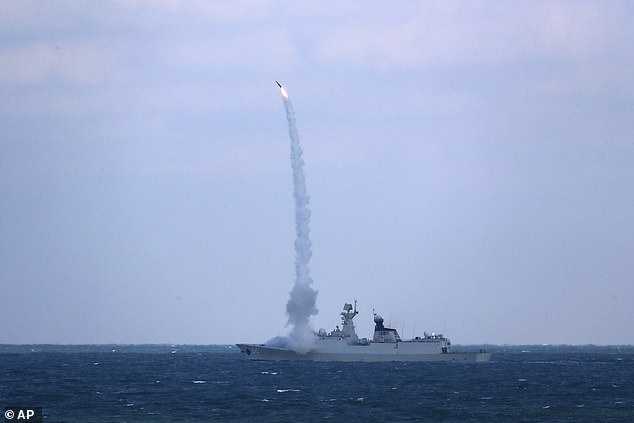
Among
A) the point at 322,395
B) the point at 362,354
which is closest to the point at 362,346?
the point at 362,354

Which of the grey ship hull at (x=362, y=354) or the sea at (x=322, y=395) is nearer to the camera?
the sea at (x=322, y=395)

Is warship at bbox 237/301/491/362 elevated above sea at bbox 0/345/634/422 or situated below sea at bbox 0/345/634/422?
above

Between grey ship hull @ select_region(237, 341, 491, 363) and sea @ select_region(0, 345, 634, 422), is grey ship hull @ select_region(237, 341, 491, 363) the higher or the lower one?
the higher one

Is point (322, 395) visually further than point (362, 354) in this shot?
No

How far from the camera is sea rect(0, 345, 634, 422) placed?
216 ft

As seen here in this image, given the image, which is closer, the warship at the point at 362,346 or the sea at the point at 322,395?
the sea at the point at 322,395

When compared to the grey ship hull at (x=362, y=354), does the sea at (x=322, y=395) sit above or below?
below

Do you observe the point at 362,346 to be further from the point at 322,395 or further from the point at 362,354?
the point at 322,395

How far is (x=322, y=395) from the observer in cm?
7962

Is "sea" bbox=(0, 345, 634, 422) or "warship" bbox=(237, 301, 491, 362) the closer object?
"sea" bbox=(0, 345, 634, 422)

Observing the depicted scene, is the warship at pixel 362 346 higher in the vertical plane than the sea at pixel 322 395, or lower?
higher

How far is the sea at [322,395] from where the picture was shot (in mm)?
65812

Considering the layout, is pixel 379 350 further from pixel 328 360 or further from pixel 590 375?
pixel 590 375

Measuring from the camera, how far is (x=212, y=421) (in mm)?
61875
